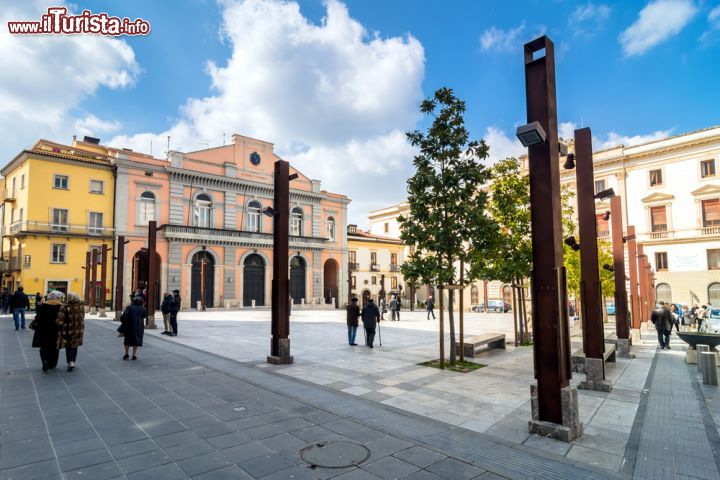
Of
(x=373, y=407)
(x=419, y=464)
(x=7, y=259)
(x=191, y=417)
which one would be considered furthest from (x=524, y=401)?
(x=7, y=259)

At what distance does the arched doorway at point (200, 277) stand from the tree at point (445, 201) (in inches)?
1159

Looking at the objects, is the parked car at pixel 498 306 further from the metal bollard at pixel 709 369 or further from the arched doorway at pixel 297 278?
the metal bollard at pixel 709 369

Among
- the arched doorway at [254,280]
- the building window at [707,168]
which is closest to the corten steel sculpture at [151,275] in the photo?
the arched doorway at [254,280]

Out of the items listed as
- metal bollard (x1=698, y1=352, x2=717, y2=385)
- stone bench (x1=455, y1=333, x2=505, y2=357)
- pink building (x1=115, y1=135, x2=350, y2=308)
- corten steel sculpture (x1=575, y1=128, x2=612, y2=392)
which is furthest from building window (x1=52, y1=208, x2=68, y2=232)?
metal bollard (x1=698, y1=352, x2=717, y2=385)

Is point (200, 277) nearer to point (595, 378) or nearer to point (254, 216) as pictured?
point (254, 216)

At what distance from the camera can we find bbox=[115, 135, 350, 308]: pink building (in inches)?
1353

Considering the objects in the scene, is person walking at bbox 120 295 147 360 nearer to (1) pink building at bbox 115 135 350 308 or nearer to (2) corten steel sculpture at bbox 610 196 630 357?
(2) corten steel sculpture at bbox 610 196 630 357

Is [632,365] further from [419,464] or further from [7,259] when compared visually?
[7,259]

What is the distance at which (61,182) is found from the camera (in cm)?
3219

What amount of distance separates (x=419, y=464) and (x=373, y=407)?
2.11 meters

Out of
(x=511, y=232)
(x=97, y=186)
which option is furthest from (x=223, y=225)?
(x=511, y=232)

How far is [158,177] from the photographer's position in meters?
35.4

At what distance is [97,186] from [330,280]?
78.8ft

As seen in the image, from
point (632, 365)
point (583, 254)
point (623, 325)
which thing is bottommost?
point (632, 365)
